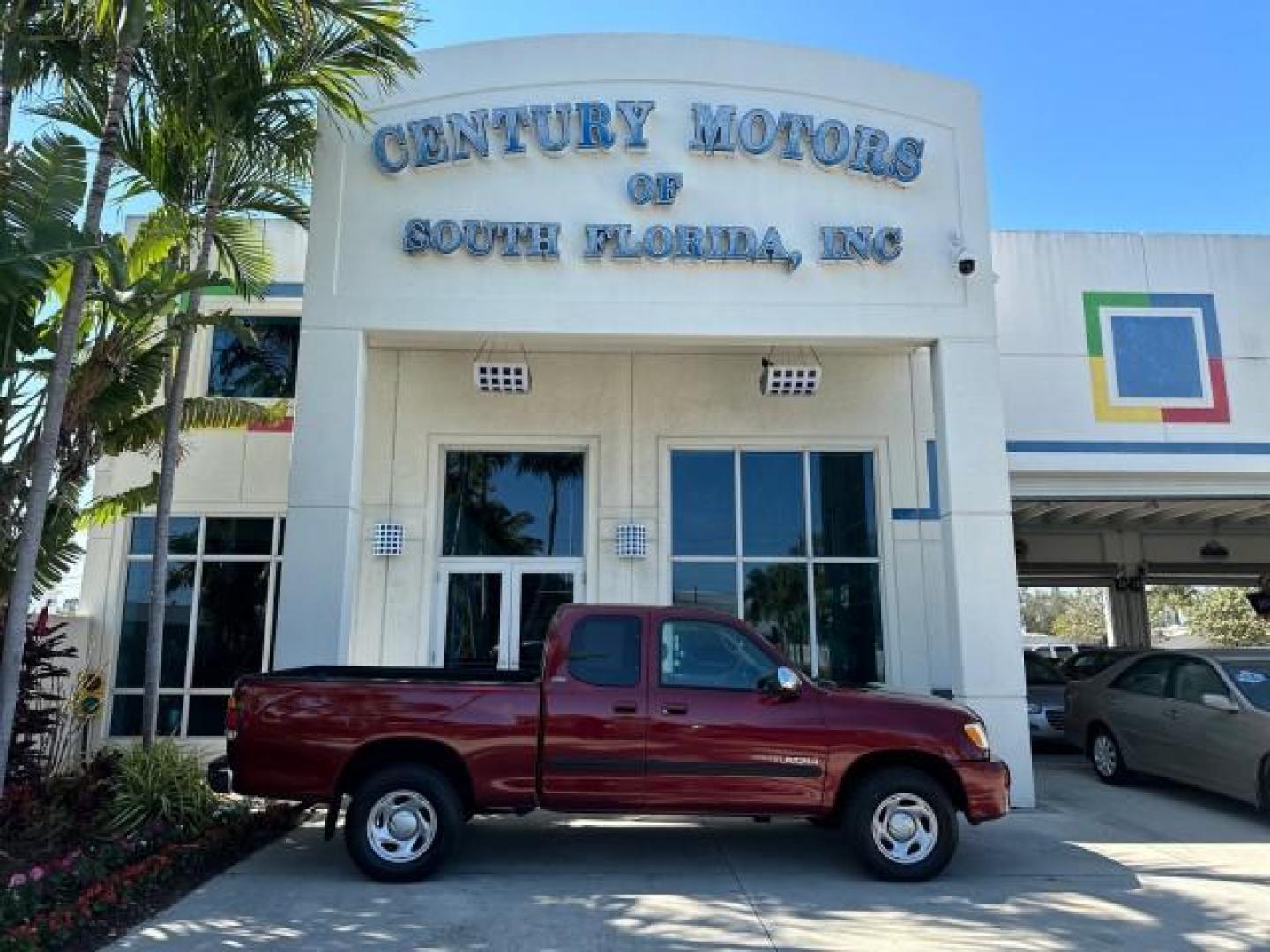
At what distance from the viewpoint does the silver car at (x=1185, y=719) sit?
8.75 metres

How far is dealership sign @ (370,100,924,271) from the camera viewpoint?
10.1 meters

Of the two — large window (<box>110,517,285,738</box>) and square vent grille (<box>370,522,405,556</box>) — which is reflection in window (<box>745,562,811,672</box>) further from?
large window (<box>110,517,285,738</box>)

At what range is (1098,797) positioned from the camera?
10094 millimetres

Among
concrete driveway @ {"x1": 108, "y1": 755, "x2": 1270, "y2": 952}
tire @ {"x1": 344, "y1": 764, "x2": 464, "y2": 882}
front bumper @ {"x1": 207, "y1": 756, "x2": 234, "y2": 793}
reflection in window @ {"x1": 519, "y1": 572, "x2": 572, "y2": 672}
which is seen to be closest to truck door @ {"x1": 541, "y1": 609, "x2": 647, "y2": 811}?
concrete driveway @ {"x1": 108, "y1": 755, "x2": 1270, "y2": 952}

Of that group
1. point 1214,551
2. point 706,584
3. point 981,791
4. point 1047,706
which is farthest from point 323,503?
point 1214,551

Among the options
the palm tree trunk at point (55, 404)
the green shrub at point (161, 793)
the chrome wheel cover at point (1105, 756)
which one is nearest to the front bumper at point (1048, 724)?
the chrome wheel cover at point (1105, 756)

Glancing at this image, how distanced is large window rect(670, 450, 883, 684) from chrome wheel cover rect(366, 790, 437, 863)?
560cm

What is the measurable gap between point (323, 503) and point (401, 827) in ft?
12.6

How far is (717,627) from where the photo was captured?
6.98 metres

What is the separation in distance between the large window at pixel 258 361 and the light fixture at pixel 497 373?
3025 millimetres

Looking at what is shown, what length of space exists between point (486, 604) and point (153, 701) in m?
4.04

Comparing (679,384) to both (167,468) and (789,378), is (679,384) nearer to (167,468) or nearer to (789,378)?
(789,378)

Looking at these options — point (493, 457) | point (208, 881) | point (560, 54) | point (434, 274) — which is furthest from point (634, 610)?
point (560, 54)

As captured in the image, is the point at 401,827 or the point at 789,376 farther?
the point at 789,376
